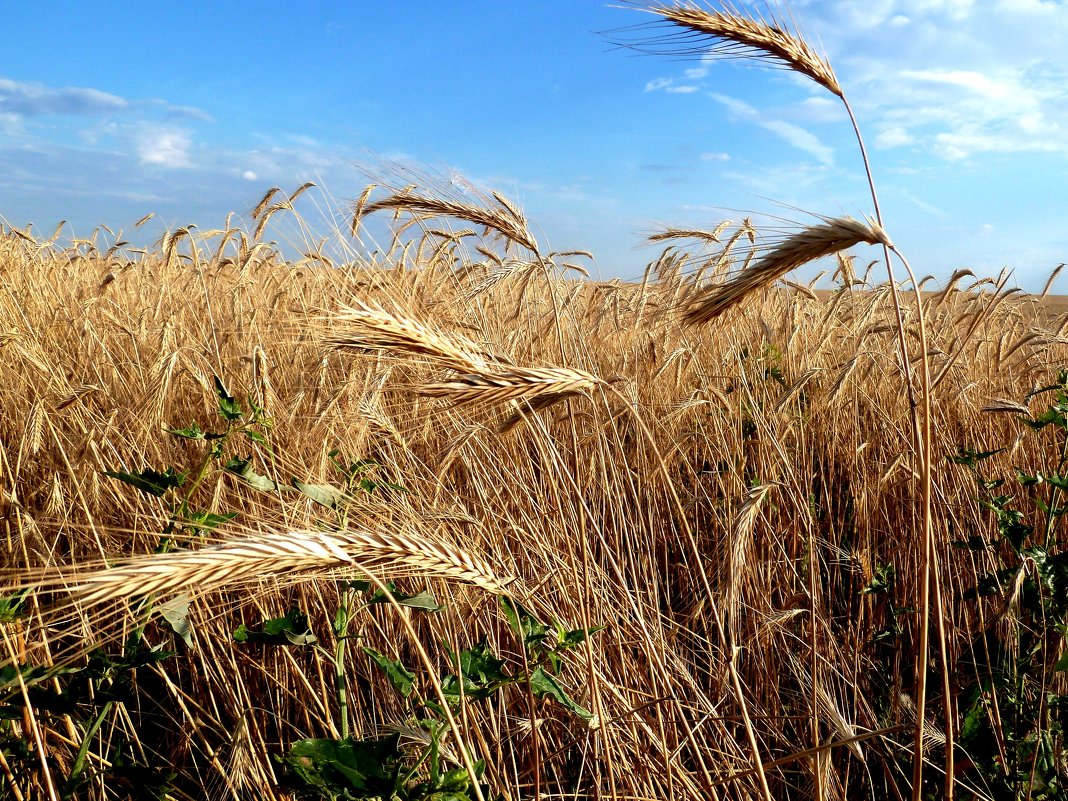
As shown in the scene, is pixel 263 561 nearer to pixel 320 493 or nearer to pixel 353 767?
pixel 353 767

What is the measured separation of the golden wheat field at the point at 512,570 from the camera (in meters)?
1.27

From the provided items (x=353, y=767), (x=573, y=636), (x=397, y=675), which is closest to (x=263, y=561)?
(x=353, y=767)

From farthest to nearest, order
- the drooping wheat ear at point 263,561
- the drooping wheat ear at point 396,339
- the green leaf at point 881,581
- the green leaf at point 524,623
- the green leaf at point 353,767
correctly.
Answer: the green leaf at point 881,581
the green leaf at point 524,623
the drooping wheat ear at point 396,339
the green leaf at point 353,767
the drooping wheat ear at point 263,561

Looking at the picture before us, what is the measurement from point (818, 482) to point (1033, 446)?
0.83 meters

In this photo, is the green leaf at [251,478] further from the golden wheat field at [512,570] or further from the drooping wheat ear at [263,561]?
the drooping wheat ear at [263,561]

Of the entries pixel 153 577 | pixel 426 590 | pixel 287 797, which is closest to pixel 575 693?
pixel 426 590

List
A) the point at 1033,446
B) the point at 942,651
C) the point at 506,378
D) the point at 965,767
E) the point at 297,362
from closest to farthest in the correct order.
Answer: the point at 506,378
the point at 942,651
the point at 965,767
the point at 1033,446
the point at 297,362

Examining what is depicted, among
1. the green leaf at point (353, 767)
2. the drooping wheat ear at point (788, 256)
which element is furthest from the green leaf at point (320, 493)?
the drooping wheat ear at point (788, 256)

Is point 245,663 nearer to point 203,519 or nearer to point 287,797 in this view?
point 287,797

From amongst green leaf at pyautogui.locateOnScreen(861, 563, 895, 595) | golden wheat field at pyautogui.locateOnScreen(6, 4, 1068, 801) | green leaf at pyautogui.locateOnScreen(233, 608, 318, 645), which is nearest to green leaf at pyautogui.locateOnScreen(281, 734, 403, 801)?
golden wheat field at pyautogui.locateOnScreen(6, 4, 1068, 801)

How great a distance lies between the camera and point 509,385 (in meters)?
1.17

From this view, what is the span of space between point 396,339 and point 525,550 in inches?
31.9

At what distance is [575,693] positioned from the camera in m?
1.72

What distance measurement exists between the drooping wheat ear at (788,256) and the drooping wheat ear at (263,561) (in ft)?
2.05
